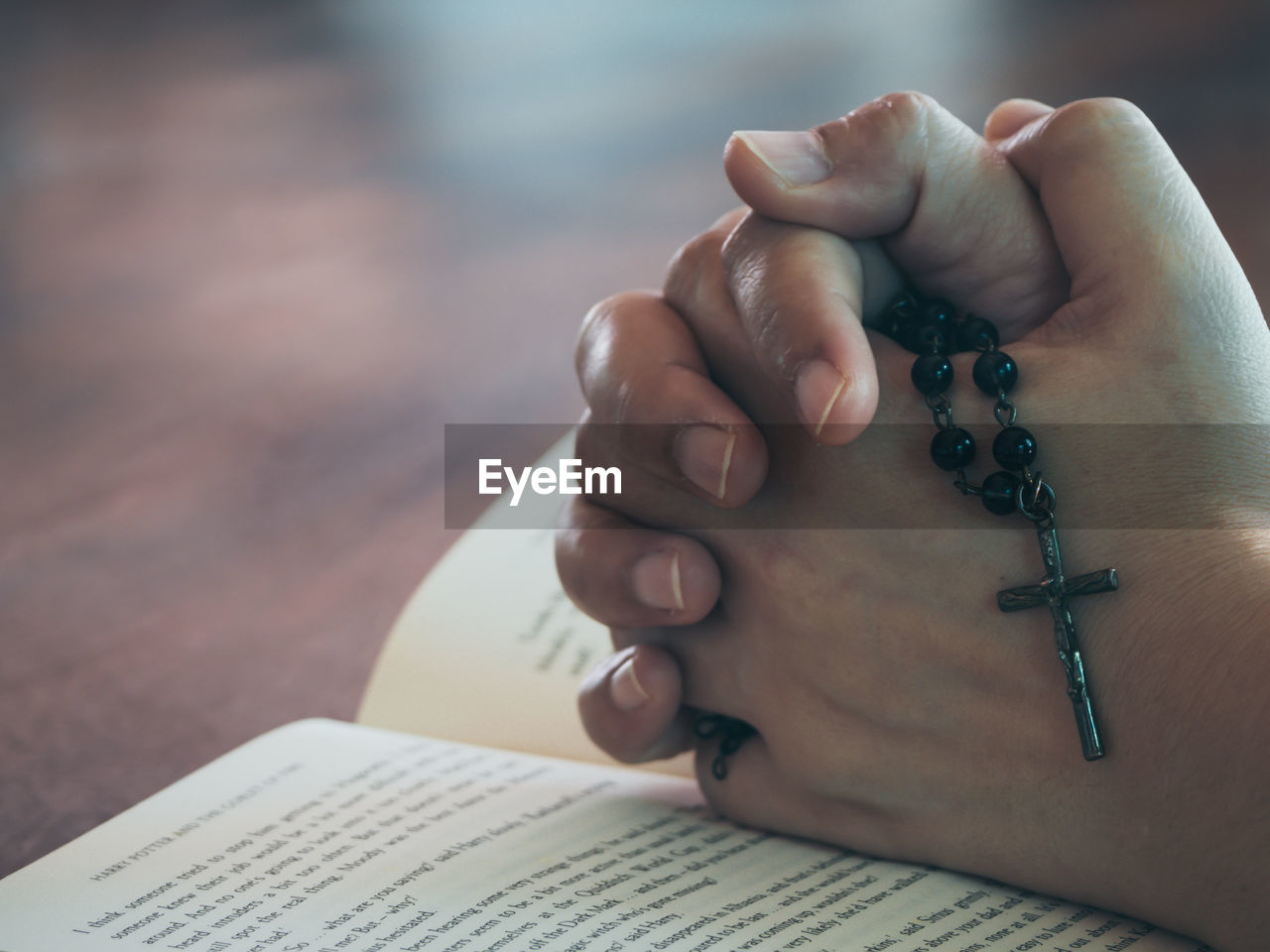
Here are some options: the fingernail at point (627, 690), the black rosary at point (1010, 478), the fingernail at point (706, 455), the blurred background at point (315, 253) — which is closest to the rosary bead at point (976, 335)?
the black rosary at point (1010, 478)

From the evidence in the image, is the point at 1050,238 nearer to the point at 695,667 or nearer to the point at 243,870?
the point at 695,667

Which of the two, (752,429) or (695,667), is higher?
(752,429)

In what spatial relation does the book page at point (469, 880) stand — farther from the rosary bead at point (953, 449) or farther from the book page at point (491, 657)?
the rosary bead at point (953, 449)

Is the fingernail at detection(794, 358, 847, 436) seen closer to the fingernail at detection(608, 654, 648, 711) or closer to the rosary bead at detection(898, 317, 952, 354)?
the rosary bead at detection(898, 317, 952, 354)

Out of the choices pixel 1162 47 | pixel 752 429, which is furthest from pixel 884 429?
pixel 1162 47
